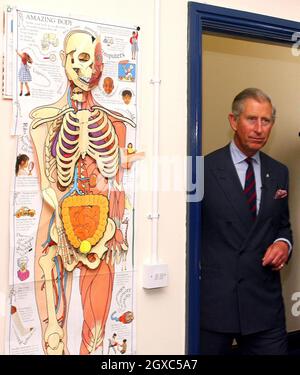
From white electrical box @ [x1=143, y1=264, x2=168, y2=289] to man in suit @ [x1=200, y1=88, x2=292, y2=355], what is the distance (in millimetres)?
332

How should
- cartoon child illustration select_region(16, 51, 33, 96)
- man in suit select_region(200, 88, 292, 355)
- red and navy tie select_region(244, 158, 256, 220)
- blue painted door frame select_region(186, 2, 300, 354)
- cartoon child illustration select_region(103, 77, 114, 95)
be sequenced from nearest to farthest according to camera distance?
cartoon child illustration select_region(16, 51, 33, 96) → cartoon child illustration select_region(103, 77, 114, 95) → blue painted door frame select_region(186, 2, 300, 354) → man in suit select_region(200, 88, 292, 355) → red and navy tie select_region(244, 158, 256, 220)

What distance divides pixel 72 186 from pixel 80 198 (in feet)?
0.16

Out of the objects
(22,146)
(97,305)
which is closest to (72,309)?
(97,305)

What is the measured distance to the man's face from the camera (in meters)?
1.89

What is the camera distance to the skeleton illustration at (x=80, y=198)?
1303mm

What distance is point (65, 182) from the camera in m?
1.33

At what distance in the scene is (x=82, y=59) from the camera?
133 centimetres

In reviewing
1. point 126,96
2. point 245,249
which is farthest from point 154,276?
point 126,96

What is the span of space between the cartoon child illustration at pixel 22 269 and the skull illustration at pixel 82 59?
58 centimetres

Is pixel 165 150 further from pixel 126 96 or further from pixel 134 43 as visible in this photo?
pixel 134 43

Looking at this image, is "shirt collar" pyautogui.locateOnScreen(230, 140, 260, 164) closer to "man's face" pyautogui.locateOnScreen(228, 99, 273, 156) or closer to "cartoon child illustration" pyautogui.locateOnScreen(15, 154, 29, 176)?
"man's face" pyautogui.locateOnScreen(228, 99, 273, 156)

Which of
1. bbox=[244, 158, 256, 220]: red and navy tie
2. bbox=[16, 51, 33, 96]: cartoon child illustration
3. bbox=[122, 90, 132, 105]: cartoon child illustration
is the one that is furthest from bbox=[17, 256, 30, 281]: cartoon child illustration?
bbox=[244, 158, 256, 220]: red and navy tie

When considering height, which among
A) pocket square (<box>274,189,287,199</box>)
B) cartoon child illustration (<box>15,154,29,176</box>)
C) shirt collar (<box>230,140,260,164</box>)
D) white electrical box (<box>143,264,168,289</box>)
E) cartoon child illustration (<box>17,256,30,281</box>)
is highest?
shirt collar (<box>230,140,260,164</box>)

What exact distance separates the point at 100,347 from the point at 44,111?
806 millimetres
